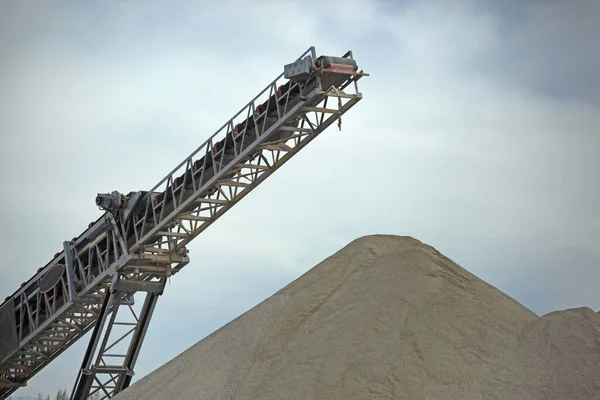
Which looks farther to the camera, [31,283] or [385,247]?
[31,283]

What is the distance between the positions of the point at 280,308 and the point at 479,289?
4700 millimetres

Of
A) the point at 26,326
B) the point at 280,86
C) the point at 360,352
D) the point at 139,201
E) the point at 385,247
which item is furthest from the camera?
the point at 26,326

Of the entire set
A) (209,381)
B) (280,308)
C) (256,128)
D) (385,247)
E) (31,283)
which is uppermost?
(256,128)

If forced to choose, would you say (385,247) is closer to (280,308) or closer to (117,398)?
(280,308)

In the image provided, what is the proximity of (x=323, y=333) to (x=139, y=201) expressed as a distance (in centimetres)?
982

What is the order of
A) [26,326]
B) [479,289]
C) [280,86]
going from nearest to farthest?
[479,289] → [280,86] → [26,326]

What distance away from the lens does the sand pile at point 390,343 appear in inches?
611

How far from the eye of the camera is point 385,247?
66.9 ft

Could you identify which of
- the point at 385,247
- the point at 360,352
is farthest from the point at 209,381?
the point at 385,247

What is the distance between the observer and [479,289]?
61.8 feet

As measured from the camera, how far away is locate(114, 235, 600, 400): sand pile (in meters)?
15.5

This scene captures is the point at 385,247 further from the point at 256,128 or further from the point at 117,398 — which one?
the point at 117,398

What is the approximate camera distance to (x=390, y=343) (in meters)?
16.1

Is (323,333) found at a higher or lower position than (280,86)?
lower
